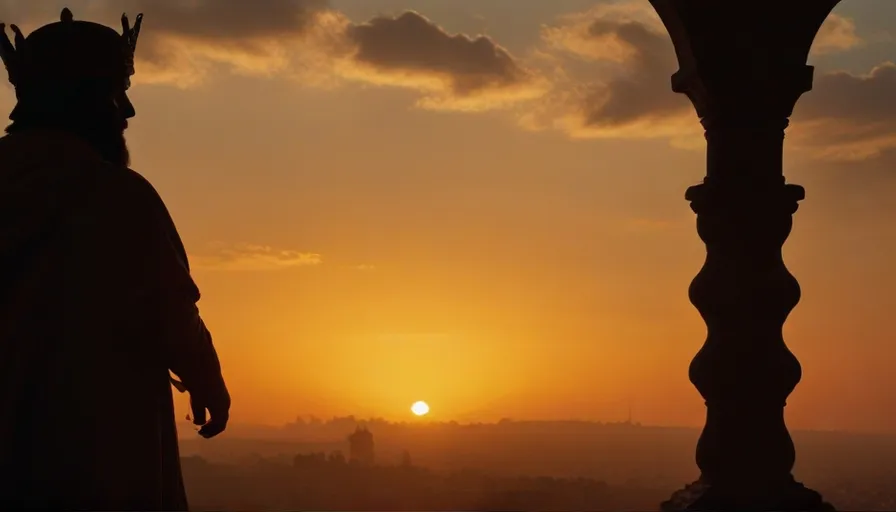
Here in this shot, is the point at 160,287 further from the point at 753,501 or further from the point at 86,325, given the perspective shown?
the point at 753,501

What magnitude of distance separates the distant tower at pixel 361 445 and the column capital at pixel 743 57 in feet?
186

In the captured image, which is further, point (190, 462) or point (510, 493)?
point (190, 462)

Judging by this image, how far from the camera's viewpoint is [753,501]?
14.9 feet

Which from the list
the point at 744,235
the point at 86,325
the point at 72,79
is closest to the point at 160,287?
the point at 86,325

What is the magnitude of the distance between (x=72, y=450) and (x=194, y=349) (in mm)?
362

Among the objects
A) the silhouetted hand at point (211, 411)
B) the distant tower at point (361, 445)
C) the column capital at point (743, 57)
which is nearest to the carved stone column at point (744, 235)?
the column capital at point (743, 57)

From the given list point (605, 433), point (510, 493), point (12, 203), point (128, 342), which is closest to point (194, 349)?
point (128, 342)

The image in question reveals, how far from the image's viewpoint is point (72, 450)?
2453 millimetres

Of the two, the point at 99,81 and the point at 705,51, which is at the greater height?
the point at 705,51

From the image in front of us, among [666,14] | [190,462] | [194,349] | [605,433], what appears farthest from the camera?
[605,433]

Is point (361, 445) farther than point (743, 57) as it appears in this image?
Yes

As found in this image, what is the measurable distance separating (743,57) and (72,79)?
3.08 m

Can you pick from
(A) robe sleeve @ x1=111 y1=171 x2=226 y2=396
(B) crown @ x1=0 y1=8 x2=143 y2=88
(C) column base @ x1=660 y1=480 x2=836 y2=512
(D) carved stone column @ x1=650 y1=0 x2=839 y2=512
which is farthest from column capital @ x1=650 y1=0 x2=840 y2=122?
(A) robe sleeve @ x1=111 y1=171 x2=226 y2=396

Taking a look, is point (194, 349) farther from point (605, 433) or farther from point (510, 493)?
point (605, 433)
